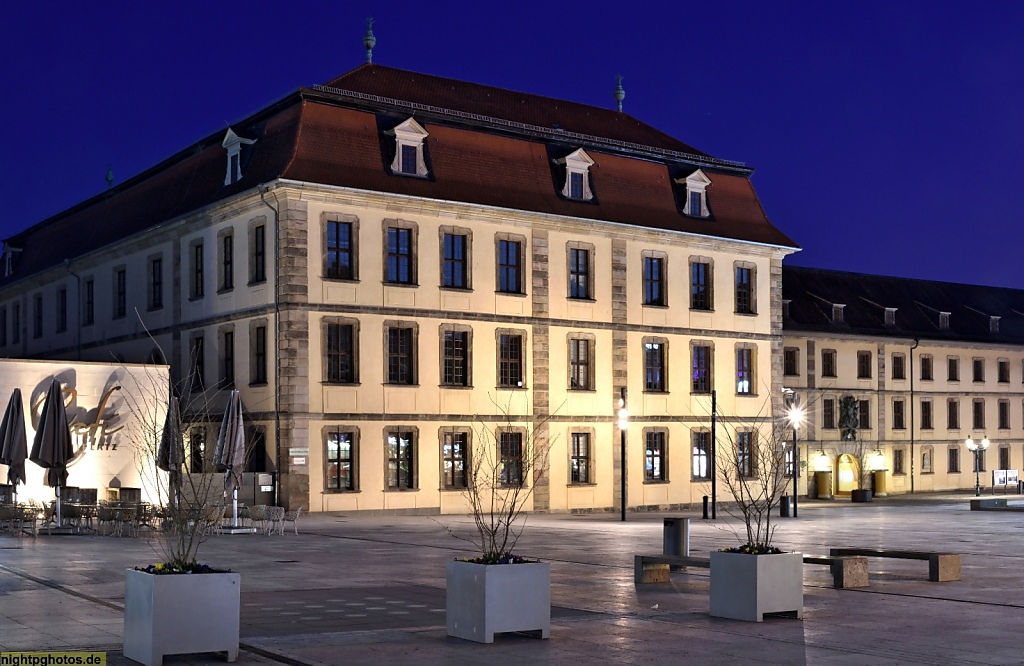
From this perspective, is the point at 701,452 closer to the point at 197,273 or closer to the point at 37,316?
the point at 197,273

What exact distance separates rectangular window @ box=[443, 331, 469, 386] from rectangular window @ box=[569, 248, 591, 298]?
5.05m

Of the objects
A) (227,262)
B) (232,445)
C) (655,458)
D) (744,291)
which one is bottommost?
(655,458)

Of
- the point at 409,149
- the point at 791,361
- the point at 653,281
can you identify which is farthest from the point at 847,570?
the point at 791,361

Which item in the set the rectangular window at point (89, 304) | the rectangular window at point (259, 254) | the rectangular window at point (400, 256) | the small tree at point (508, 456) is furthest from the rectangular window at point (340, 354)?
the rectangular window at point (89, 304)

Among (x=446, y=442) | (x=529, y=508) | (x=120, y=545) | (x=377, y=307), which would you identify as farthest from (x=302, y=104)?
(x=120, y=545)

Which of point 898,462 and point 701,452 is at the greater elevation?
point 701,452

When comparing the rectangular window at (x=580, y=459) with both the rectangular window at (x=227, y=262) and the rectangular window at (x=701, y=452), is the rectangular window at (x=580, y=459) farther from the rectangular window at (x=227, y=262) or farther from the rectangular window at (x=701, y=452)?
the rectangular window at (x=227, y=262)

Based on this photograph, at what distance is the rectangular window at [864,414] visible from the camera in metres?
73.6

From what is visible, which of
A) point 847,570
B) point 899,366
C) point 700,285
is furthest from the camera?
point 899,366

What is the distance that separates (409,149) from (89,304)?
1843cm

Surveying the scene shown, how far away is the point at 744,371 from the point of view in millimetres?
55156

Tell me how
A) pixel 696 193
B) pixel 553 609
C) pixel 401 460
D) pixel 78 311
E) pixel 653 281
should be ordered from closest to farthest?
pixel 553 609
pixel 401 460
pixel 653 281
pixel 696 193
pixel 78 311

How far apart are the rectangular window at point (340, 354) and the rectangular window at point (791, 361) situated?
32682 millimetres

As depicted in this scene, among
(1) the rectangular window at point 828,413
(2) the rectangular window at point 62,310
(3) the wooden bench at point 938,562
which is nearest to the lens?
(3) the wooden bench at point 938,562
